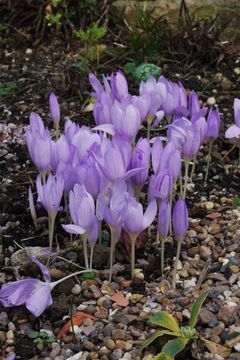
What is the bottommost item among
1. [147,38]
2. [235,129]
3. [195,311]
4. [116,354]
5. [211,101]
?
[116,354]

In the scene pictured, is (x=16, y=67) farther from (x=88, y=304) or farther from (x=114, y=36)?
(x=88, y=304)

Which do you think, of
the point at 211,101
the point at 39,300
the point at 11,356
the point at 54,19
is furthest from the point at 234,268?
the point at 54,19

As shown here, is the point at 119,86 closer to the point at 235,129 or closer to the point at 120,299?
the point at 235,129

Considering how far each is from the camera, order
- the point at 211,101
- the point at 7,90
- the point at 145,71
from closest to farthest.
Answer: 1. the point at 211,101
2. the point at 145,71
3. the point at 7,90

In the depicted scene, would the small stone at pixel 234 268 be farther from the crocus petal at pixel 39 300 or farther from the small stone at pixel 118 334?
the crocus petal at pixel 39 300

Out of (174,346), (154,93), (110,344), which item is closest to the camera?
(174,346)

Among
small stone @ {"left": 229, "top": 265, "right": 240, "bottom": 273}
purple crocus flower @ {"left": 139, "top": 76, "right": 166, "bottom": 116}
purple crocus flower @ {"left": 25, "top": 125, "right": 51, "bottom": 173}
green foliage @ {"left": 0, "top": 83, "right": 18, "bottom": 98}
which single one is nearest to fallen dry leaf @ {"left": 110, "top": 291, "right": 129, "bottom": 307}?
small stone @ {"left": 229, "top": 265, "right": 240, "bottom": 273}

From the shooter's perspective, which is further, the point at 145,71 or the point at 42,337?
the point at 145,71
